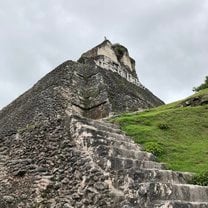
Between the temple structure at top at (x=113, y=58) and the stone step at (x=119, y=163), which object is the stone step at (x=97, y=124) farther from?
the temple structure at top at (x=113, y=58)

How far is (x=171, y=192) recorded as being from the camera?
8.16 meters

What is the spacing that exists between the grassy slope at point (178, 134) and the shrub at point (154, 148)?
9 cm

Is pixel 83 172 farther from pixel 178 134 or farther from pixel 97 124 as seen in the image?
pixel 178 134

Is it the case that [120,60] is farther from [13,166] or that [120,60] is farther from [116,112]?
[13,166]

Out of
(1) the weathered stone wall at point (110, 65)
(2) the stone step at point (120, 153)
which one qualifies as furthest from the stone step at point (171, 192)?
(1) the weathered stone wall at point (110, 65)

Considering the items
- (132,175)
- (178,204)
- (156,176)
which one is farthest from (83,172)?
(178,204)

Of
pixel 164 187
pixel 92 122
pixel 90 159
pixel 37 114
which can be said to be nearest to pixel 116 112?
pixel 37 114

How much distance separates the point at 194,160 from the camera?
11.3 m

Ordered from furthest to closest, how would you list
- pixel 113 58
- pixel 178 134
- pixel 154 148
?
pixel 113 58 < pixel 178 134 < pixel 154 148

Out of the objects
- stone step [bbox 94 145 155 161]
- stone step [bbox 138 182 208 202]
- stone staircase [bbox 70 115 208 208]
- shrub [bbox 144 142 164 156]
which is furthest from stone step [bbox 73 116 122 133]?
stone step [bbox 138 182 208 202]

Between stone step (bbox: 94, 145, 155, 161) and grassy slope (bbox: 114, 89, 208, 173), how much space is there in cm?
57

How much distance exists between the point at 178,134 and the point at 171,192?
18.7 ft

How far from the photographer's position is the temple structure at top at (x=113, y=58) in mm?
28172

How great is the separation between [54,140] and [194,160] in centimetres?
335
